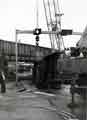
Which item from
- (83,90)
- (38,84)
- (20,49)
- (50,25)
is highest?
(50,25)

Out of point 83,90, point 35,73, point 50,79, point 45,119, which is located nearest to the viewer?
point 83,90

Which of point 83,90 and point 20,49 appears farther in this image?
point 20,49

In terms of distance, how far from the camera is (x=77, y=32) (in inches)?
443

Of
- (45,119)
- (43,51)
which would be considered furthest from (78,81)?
(43,51)

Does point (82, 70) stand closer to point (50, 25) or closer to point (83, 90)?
point (83, 90)

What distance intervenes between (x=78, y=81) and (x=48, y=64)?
Answer: 28.0 ft

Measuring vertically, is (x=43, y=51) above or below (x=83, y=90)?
above

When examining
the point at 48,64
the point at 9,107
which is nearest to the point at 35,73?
the point at 48,64

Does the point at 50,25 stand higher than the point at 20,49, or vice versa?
the point at 50,25

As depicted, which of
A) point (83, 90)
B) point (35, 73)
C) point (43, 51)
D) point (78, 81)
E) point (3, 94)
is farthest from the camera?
point (35, 73)

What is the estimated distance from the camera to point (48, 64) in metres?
13.5

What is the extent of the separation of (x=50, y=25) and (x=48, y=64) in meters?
5.73

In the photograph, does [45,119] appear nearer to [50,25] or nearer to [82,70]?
[82,70]

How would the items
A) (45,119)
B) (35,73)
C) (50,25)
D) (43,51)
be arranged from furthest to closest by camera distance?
1. (50,25)
2. (35,73)
3. (43,51)
4. (45,119)
